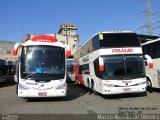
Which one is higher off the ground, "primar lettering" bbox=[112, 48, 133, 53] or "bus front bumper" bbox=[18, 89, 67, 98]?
"primar lettering" bbox=[112, 48, 133, 53]

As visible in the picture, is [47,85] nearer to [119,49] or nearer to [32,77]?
[32,77]

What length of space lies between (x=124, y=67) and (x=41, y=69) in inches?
168

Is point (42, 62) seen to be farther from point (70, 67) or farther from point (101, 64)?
point (70, 67)

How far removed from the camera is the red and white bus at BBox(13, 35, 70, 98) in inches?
610

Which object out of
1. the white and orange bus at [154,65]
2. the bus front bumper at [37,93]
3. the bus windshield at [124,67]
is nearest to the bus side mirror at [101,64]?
the bus windshield at [124,67]

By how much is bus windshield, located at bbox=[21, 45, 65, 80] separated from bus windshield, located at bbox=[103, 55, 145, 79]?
2.38 meters

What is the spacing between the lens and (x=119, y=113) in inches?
449

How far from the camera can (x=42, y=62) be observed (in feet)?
52.3

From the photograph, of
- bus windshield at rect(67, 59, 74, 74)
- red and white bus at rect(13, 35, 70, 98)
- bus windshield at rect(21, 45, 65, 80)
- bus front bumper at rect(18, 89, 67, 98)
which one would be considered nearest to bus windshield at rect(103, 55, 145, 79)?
red and white bus at rect(13, 35, 70, 98)

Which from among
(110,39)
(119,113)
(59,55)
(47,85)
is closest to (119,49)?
(110,39)

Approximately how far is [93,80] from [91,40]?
2434mm

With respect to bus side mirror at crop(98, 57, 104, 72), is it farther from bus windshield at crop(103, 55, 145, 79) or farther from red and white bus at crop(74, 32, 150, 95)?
bus windshield at crop(103, 55, 145, 79)

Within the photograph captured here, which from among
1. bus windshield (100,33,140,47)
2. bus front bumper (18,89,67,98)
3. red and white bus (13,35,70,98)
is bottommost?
bus front bumper (18,89,67,98)

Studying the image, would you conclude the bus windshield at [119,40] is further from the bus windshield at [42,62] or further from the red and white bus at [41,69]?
the bus windshield at [42,62]
